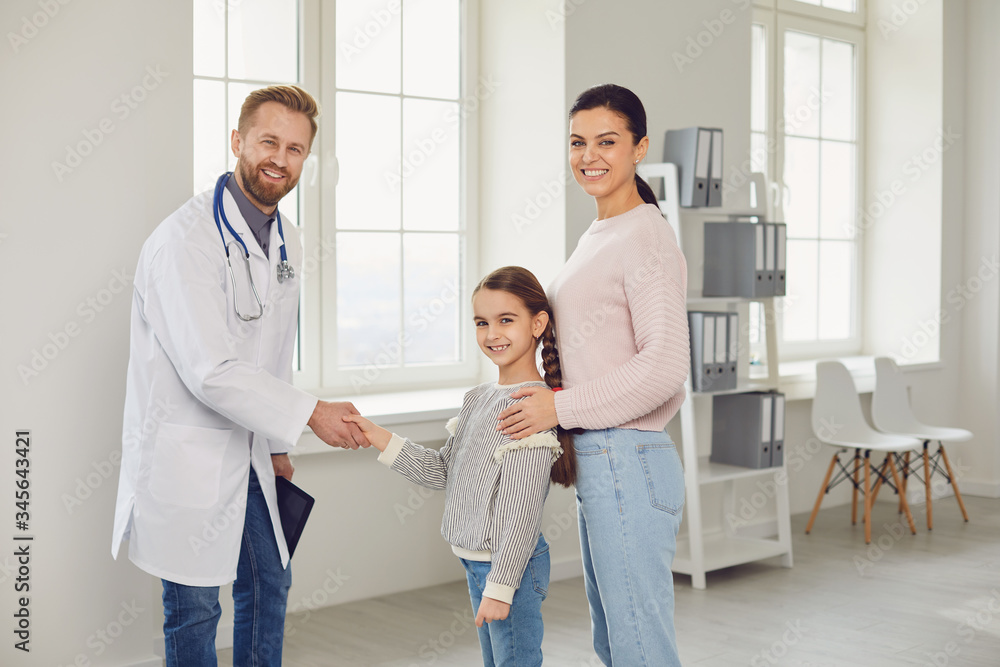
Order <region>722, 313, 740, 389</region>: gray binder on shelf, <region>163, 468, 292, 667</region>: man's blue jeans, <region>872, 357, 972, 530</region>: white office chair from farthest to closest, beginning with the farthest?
1. <region>872, 357, 972, 530</region>: white office chair
2. <region>722, 313, 740, 389</region>: gray binder on shelf
3. <region>163, 468, 292, 667</region>: man's blue jeans

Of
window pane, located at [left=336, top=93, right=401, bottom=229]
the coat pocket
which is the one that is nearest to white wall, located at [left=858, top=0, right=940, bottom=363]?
window pane, located at [left=336, top=93, right=401, bottom=229]

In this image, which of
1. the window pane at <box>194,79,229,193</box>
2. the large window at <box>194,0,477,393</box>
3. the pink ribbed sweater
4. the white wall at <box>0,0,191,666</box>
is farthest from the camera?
the large window at <box>194,0,477,393</box>

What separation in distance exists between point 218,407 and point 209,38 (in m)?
1.86

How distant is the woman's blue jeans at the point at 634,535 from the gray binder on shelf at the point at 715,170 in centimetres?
227

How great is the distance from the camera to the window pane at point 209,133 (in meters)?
3.26

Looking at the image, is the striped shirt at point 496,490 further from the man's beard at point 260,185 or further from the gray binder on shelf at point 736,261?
the gray binder on shelf at point 736,261

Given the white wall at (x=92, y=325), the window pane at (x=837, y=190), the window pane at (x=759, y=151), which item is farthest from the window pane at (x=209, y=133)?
the window pane at (x=837, y=190)

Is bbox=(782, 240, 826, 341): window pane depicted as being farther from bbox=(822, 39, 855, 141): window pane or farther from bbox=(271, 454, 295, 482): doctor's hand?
bbox=(271, 454, 295, 482): doctor's hand

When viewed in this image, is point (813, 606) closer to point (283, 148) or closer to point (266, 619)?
point (266, 619)

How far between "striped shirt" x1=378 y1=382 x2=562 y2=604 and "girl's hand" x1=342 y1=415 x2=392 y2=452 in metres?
0.16

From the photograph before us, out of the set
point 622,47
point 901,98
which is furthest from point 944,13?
point 622,47

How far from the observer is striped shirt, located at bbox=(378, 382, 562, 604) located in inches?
67.6

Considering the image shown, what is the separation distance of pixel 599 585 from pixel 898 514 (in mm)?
3726

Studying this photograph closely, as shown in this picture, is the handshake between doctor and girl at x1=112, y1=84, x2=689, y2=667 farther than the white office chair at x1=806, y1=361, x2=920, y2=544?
No
